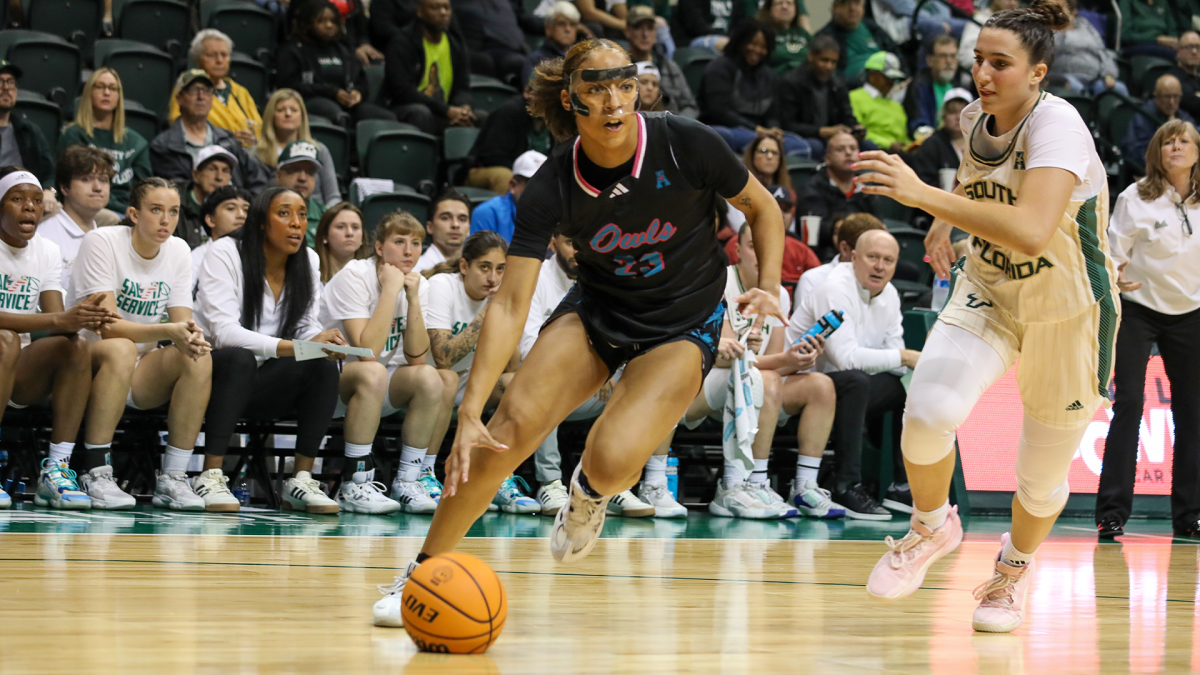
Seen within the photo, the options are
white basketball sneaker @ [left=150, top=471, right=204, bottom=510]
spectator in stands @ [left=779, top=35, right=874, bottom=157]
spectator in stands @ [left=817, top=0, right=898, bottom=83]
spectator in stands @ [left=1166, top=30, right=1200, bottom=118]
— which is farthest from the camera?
spectator in stands @ [left=1166, top=30, right=1200, bottom=118]

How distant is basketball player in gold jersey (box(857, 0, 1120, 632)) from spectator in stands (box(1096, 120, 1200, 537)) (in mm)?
3239

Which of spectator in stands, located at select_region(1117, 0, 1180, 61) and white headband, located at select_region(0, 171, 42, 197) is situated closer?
white headband, located at select_region(0, 171, 42, 197)

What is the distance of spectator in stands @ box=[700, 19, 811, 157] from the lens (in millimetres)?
10711

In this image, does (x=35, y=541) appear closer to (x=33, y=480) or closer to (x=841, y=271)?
(x=33, y=480)

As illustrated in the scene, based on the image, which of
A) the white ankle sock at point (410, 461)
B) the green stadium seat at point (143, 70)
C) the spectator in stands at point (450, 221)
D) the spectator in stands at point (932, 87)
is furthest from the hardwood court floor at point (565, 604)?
the spectator in stands at point (932, 87)

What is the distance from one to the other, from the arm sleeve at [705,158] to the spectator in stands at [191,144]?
16.2ft

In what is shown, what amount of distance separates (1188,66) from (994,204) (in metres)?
11.2

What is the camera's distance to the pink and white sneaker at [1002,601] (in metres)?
3.64

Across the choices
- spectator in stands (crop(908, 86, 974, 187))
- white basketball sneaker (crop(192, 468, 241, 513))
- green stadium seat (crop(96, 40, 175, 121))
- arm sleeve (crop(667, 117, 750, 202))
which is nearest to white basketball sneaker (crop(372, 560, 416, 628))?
arm sleeve (crop(667, 117, 750, 202))

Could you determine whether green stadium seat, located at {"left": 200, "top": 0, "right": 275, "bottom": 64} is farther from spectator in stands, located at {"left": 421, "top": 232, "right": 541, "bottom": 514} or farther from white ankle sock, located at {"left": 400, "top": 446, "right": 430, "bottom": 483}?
white ankle sock, located at {"left": 400, "top": 446, "right": 430, "bottom": 483}

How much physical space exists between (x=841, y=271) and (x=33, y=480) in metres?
4.81

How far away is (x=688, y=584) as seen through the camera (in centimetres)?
443

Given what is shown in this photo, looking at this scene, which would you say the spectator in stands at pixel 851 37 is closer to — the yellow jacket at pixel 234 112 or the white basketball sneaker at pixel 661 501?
the yellow jacket at pixel 234 112

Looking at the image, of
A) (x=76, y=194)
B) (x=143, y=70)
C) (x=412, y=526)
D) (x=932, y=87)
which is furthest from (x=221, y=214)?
(x=932, y=87)
